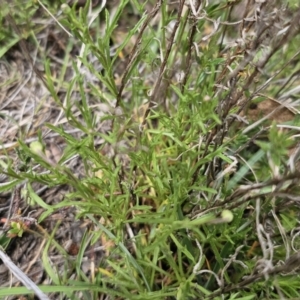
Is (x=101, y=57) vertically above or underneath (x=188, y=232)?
above

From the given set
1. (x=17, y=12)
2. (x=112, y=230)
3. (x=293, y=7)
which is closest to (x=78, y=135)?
(x=112, y=230)

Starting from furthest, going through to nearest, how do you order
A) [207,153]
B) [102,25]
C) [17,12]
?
[102,25] → [17,12] → [207,153]

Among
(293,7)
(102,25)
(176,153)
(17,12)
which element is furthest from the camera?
(102,25)

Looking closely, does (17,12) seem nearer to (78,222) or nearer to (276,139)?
(78,222)

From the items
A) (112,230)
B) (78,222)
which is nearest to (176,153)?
(112,230)

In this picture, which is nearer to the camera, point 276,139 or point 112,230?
point 276,139

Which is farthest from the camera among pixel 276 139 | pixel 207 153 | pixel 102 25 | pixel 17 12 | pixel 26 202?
pixel 102 25

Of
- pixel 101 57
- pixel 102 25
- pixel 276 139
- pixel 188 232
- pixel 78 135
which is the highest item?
pixel 101 57

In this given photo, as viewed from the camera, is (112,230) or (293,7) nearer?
(293,7)

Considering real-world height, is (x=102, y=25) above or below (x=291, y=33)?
below

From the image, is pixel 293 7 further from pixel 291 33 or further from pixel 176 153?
pixel 176 153
